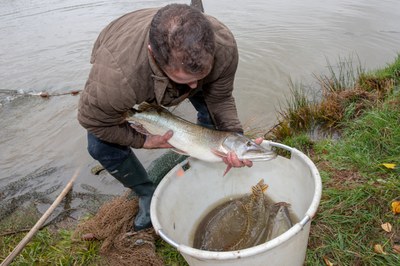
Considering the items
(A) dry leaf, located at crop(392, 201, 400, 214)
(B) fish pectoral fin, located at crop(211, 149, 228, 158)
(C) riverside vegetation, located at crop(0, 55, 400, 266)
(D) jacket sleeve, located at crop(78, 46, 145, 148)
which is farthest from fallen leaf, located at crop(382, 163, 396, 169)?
(D) jacket sleeve, located at crop(78, 46, 145, 148)

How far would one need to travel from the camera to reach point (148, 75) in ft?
6.87

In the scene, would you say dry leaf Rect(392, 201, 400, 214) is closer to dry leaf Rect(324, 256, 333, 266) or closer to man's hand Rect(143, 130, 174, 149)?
dry leaf Rect(324, 256, 333, 266)

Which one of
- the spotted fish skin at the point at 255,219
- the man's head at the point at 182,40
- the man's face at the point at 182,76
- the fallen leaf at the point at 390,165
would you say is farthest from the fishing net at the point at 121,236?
the fallen leaf at the point at 390,165

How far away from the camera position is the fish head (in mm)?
2436

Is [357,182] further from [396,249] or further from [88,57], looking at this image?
[88,57]

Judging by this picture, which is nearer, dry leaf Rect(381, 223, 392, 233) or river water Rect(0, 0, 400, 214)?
dry leaf Rect(381, 223, 392, 233)

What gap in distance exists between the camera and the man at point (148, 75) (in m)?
1.74

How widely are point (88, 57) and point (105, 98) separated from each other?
6471 mm

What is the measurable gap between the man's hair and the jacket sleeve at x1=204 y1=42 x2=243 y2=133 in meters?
0.72

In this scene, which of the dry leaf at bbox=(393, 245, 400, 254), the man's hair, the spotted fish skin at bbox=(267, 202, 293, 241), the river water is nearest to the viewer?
the man's hair

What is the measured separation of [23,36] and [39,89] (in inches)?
158

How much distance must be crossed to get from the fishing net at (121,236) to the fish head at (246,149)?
3.57 ft

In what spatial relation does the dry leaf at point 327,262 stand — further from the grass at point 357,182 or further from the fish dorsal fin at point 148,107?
the fish dorsal fin at point 148,107

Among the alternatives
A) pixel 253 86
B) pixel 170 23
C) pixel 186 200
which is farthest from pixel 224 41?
pixel 253 86
